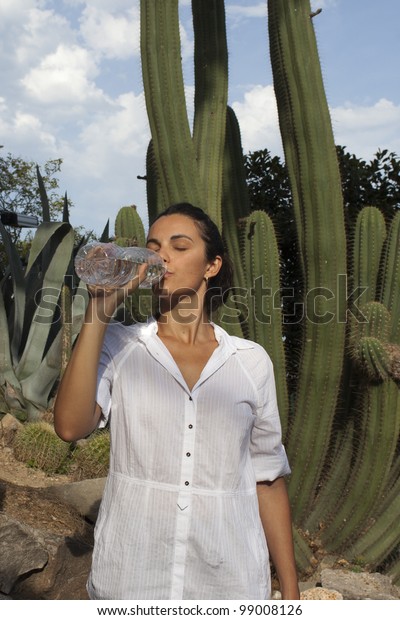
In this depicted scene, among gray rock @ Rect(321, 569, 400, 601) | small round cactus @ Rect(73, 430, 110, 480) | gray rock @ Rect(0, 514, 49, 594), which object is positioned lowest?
gray rock @ Rect(321, 569, 400, 601)

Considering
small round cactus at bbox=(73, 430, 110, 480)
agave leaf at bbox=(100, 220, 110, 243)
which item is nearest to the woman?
small round cactus at bbox=(73, 430, 110, 480)

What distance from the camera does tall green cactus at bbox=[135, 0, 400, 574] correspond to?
16.1 ft

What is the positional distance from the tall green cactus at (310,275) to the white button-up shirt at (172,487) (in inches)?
116

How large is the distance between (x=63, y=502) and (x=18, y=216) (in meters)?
5.94

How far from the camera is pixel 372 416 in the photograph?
203 inches

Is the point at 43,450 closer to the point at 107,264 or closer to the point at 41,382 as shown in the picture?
the point at 41,382

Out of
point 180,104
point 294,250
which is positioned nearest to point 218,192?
point 180,104

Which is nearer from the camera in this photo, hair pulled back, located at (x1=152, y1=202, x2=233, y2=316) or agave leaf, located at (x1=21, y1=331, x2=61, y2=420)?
hair pulled back, located at (x1=152, y1=202, x2=233, y2=316)

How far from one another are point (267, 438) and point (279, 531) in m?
0.26

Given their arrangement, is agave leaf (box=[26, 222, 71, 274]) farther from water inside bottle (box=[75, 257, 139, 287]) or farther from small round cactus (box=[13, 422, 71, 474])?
water inside bottle (box=[75, 257, 139, 287])

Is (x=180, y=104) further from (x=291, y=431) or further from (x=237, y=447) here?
(x=237, y=447)

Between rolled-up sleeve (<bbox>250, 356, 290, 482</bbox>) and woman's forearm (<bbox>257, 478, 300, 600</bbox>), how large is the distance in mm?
47

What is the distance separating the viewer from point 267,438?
2.20m

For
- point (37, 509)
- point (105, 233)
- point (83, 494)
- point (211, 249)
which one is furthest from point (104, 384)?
point (105, 233)
